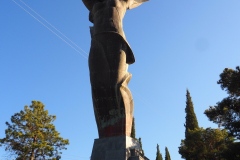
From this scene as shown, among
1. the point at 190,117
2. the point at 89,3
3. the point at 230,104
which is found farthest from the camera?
the point at 190,117

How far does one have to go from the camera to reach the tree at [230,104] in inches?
516

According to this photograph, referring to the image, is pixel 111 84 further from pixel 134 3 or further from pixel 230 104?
pixel 230 104

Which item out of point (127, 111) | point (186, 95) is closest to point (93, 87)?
point (127, 111)

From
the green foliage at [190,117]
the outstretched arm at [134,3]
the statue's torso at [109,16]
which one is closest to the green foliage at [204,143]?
the green foliage at [190,117]

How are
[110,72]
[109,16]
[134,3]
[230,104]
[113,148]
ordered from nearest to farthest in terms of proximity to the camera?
[113,148], [110,72], [109,16], [134,3], [230,104]

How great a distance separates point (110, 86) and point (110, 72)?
454 mm

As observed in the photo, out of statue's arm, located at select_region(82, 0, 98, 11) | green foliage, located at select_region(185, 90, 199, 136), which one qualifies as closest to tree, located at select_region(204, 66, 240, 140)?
statue's arm, located at select_region(82, 0, 98, 11)

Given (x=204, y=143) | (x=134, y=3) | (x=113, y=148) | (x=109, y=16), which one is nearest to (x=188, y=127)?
(x=204, y=143)

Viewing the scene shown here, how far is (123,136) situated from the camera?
8.37m

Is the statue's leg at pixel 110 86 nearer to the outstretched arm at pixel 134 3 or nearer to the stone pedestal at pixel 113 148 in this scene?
the stone pedestal at pixel 113 148

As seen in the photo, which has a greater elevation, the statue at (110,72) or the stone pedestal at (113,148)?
the statue at (110,72)

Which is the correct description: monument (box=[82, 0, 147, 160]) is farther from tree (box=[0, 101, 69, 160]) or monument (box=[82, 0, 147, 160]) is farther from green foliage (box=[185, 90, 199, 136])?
green foliage (box=[185, 90, 199, 136])

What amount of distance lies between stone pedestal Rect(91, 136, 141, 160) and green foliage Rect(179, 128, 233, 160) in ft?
47.5

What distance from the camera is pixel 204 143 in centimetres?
2205
